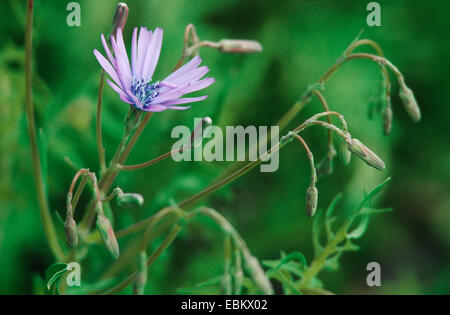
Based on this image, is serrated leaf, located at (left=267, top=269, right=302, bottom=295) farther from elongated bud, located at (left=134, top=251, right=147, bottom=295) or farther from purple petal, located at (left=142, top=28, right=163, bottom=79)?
purple petal, located at (left=142, top=28, right=163, bottom=79)

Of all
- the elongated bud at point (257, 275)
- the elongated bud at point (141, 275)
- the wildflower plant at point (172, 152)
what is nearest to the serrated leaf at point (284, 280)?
the wildflower plant at point (172, 152)

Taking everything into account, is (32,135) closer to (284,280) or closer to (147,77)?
(147,77)

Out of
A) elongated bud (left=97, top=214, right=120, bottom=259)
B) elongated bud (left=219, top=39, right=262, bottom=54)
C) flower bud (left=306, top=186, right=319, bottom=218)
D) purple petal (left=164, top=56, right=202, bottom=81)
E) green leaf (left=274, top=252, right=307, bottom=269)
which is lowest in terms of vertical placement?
green leaf (left=274, top=252, right=307, bottom=269)

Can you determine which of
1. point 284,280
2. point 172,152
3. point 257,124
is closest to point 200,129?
point 172,152

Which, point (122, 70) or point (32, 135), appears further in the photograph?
point (32, 135)

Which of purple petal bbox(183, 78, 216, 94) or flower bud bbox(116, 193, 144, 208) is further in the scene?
purple petal bbox(183, 78, 216, 94)

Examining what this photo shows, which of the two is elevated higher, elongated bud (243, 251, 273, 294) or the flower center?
the flower center

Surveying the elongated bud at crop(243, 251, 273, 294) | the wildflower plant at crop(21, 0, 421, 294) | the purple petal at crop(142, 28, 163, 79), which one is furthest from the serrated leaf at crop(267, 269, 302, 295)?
the purple petal at crop(142, 28, 163, 79)
